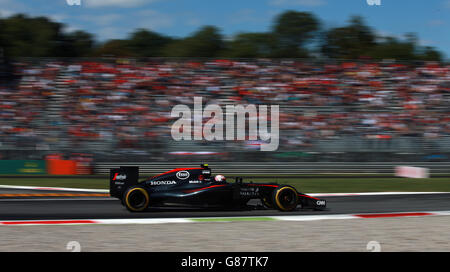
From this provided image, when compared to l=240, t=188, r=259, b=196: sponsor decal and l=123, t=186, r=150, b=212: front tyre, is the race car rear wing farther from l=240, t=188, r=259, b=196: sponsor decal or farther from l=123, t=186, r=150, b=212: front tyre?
l=240, t=188, r=259, b=196: sponsor decal

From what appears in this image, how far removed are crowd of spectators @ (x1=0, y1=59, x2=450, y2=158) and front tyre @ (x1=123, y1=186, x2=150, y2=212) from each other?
9.54 meters

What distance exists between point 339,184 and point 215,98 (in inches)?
281

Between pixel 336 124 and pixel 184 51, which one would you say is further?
pixel 184 51

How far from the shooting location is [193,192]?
845 centimetres

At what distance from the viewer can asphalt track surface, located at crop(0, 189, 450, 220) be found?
328 inches

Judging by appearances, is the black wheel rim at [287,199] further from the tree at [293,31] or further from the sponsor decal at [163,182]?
the tree at [293,31]

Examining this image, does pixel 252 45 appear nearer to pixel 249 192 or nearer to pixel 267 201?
pixel 267 201

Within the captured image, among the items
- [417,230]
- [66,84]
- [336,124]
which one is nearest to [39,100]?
[66,84]

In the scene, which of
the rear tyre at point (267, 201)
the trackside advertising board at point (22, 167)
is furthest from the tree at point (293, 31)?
the rear tyre at point (267, 201)

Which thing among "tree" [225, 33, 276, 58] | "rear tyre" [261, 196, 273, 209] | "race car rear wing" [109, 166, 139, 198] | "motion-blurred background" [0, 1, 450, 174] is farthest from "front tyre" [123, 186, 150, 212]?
"tree" [225, 33, 276, 58]

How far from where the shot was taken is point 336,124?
63.6ft

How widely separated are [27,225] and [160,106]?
12.5m

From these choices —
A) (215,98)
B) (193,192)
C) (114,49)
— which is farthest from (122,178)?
(114,49)
